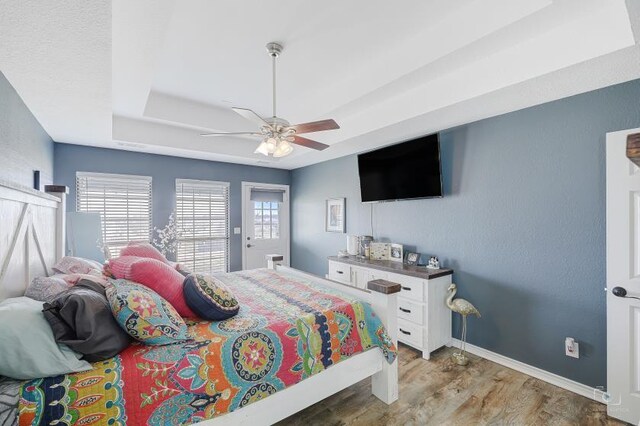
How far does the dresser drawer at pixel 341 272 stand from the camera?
3762 mm

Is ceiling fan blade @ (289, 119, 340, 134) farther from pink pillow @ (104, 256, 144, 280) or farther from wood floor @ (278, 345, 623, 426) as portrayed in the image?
wood floor @ (278, 345, 623, 426)

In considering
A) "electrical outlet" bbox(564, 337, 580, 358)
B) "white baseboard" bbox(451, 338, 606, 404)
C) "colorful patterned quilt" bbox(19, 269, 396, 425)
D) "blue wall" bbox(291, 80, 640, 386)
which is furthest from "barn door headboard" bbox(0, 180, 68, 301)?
"electrical outlet" bbox(564, 337, 580, 358)

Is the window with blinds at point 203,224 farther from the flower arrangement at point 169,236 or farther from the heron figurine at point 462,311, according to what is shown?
the heron figurine at point 462,311

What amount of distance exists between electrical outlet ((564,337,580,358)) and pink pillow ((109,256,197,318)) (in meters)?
2.88

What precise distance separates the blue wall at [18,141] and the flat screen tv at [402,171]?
3.40 meters

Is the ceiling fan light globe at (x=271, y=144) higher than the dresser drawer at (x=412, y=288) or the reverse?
higher

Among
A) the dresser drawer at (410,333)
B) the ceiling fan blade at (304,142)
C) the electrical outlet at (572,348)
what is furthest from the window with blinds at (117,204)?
the electrical outlet at (572,348)

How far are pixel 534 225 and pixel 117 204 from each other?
4960 mm

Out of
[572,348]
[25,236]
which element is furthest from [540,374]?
[25,236]

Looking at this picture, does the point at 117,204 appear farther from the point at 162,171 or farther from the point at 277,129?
the point at 277,129

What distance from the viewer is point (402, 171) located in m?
3.51

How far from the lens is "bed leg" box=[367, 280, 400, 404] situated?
211cm

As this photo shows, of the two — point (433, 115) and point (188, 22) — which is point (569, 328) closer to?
point (433, 115)

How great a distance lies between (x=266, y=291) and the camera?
242cm
